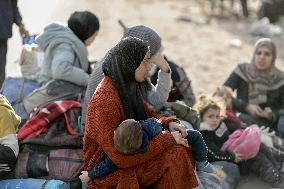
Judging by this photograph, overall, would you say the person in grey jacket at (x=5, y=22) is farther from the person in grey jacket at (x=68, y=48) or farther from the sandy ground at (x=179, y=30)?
the sandy ground at (x=179, y=30)

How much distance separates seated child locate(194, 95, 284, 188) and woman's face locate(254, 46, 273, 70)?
94cm

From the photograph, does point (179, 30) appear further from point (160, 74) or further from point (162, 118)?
point (162, 118)

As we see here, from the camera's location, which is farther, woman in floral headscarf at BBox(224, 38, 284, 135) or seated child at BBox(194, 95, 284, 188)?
woman in floral headscarf at BBox(224, 38, 284, 135)

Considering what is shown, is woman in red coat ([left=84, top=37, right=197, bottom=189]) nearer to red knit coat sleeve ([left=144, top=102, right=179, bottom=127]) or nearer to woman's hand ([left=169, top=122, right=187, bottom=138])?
woman's hand ([left=169, top=122, right=187, bottom=138])

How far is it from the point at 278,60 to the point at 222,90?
4177 mm

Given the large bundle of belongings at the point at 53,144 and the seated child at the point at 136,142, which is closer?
the seated child at the point at 136,142

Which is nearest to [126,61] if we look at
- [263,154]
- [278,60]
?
[263,154]

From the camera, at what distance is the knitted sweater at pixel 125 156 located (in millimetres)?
3531

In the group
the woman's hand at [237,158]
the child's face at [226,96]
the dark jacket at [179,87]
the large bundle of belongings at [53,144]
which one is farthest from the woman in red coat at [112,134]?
the child's face at [226,96]

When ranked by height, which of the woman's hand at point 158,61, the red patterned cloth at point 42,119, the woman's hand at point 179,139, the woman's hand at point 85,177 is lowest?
the woman's hand at point 85,177

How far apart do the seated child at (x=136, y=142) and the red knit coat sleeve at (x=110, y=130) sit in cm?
6

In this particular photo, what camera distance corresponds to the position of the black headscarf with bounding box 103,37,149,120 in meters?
3.59

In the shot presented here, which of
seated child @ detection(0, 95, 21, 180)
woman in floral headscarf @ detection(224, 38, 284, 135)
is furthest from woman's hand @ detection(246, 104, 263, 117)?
seated child @ detection(0, 95, 21, 180)

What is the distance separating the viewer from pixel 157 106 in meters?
4.46
